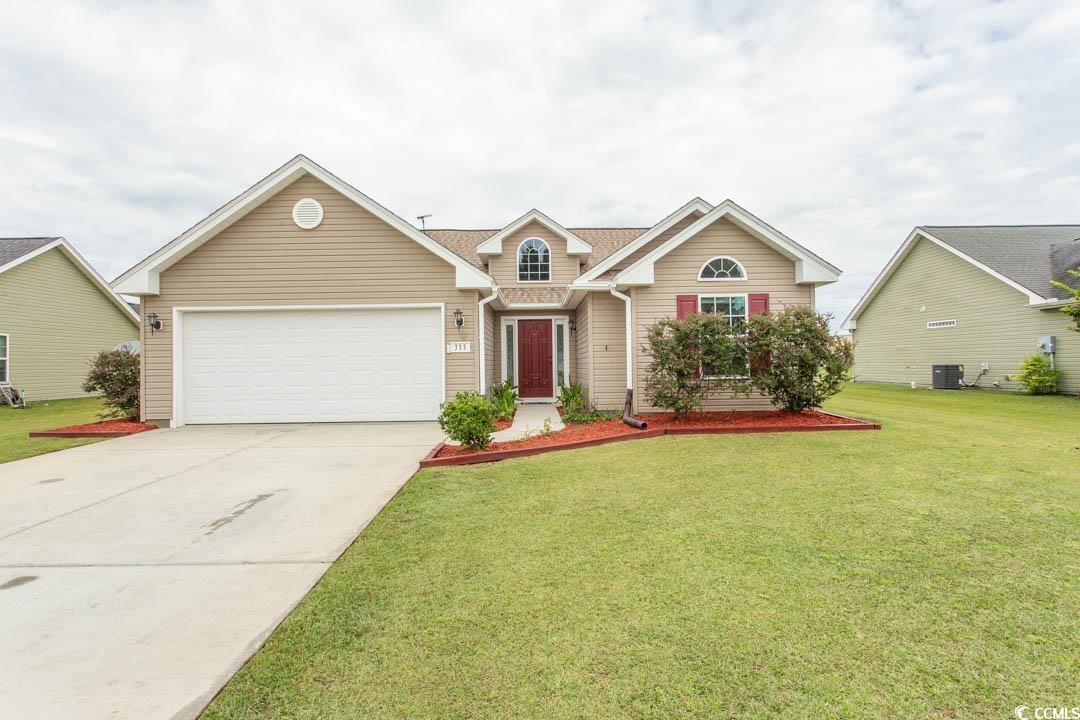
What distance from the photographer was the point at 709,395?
9.55 m

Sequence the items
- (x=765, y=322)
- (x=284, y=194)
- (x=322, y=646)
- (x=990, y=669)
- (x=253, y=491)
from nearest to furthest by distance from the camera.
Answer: (x=990, y=669)
(x=322, y=646)
(x=253, y=491)
(x=765, y=322)
(x=284, y=194)

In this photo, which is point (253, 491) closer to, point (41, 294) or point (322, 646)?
point (322, 646)

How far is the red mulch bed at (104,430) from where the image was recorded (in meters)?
9.30

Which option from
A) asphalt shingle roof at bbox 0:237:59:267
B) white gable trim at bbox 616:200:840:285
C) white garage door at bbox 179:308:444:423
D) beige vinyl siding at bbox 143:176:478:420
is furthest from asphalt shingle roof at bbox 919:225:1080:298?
asphalt shingle roof at bbox 0:237:59:267

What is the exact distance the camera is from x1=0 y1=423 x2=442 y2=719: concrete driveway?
2.26 m

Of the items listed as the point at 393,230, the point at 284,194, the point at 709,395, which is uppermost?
the point at 284,194

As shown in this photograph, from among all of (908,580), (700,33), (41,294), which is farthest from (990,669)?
(41,294)

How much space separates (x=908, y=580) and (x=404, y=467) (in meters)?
5.18

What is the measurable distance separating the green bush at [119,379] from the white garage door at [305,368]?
1260 mm

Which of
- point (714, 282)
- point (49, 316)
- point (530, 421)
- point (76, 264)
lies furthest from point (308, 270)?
point (76, 264)

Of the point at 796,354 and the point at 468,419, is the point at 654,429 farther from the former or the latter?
the point at 468,419

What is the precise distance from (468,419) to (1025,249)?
20.7 meters

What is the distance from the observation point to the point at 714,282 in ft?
34.1

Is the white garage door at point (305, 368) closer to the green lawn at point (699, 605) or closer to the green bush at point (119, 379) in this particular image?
the green bush at point (119, 379)
